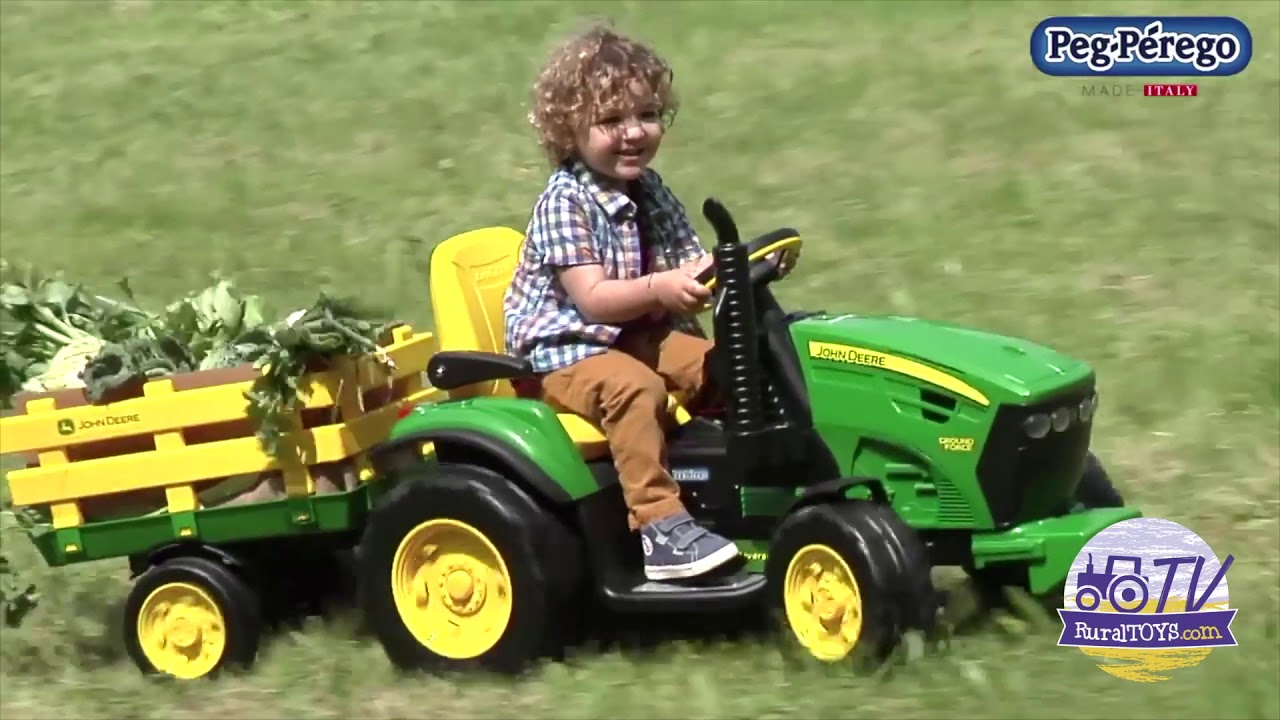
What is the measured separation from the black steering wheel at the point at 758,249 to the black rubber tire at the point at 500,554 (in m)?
0.81

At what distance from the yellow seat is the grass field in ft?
3.15

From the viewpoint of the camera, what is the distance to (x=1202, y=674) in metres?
4.35

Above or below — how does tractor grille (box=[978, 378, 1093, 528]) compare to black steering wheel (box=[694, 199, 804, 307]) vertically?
below

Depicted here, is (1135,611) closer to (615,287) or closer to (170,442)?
(615,287)

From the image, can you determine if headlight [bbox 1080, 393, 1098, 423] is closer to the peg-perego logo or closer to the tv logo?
the peg-perego logo

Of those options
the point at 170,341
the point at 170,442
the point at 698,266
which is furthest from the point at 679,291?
the point at 170,341

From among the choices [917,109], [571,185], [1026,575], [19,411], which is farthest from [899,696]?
[917,109]

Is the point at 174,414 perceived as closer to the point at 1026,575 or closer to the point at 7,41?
the point at 1026,575

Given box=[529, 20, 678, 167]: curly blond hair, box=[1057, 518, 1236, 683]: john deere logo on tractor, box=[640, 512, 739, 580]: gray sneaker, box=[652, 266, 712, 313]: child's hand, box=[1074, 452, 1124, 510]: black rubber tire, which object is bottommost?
box=[1057, 518, 1236, 683]: john deere logo on tractor

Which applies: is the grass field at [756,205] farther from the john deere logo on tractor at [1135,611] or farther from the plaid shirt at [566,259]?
the plaid shirt at [566,259]

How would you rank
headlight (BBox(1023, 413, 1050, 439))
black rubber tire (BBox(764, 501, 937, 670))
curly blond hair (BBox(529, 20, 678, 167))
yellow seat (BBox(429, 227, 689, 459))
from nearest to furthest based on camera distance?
black rubber tire (BBox(764, 501, 937, 670)) → headlight (BBox(1023, 413, 1050, 439)) → curly blond hair (BBox(529, 20, 678, 167)) → yellow seat (BBox(429, 227, 689, 459))

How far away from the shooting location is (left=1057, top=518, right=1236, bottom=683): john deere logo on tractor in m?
4.46

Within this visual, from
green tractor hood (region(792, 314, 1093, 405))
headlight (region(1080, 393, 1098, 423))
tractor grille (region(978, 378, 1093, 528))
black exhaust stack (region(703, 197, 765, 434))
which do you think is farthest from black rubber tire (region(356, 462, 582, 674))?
headlight (region(1080, 393, 1098, 423))

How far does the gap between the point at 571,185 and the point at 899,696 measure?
5.62 feet
